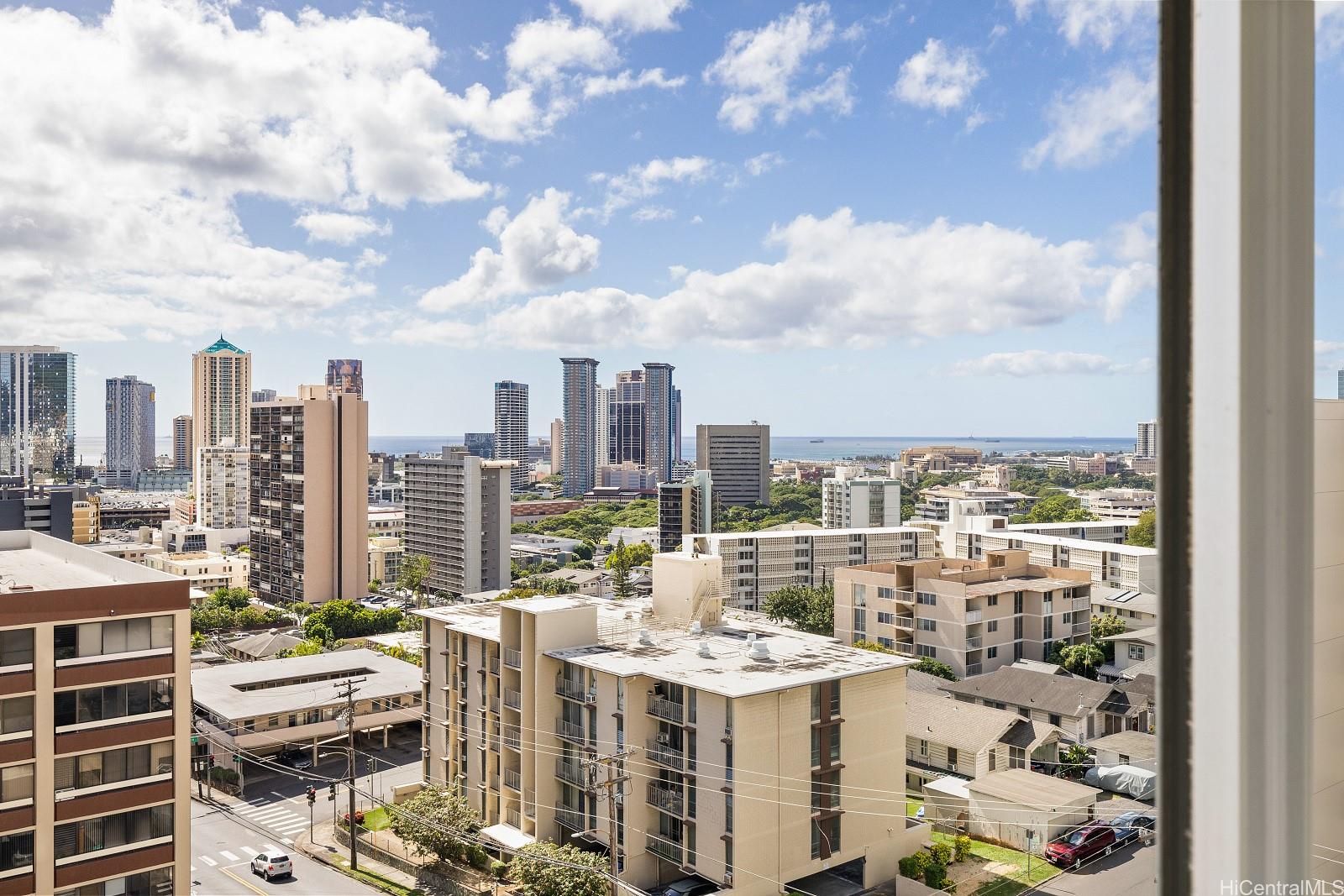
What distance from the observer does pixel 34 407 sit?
1385 inches

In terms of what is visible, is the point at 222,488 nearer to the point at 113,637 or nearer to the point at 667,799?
the point at 113,637

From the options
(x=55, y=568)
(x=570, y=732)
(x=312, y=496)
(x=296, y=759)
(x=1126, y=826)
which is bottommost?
(x=296, y=759)

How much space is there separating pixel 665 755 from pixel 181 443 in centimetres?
5465

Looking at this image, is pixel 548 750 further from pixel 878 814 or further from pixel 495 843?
pixel 878 814

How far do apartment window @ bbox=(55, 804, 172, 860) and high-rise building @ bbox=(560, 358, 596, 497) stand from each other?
49.4 meters

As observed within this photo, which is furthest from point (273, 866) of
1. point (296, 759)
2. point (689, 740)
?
point (689, 740)

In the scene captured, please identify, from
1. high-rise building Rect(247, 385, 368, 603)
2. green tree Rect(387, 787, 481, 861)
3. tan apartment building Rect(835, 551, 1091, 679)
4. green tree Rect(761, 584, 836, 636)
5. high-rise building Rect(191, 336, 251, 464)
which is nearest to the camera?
green tree Rect(387, 787, 481, 861)

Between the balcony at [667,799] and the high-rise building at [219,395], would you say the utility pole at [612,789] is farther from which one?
the high-rise building at [219,395]

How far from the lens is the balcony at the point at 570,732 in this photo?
5844mm

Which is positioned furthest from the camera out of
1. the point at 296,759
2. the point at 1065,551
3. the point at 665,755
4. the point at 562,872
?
the point at 1065,551

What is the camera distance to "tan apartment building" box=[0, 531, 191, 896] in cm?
376

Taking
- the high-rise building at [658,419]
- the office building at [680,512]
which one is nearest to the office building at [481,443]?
the high-rise building at [658,419]

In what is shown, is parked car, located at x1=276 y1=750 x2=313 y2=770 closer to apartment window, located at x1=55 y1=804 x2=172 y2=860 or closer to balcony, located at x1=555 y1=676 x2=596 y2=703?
balcony, located at x1=555 y1=676 x2=596 y2=703

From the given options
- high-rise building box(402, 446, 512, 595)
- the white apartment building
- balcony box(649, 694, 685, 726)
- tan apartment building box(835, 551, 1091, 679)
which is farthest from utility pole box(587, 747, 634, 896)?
high-rise building box(402, 446, 512, 595)
